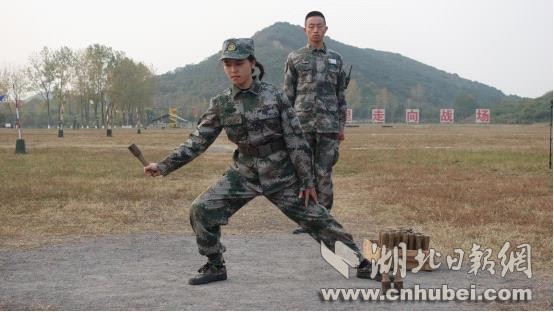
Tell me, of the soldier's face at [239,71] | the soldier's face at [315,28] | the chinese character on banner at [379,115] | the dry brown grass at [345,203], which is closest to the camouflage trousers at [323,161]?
the dry brown grass at [345,203]

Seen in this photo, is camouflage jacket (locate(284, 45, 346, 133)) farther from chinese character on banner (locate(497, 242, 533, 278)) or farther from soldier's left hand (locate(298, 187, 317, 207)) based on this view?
chinese character on banner (locate(497, 242, 533, 278))

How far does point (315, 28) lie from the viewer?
26.0 feet

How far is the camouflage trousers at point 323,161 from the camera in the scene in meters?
8.05

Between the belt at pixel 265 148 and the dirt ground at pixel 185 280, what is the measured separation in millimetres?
1195

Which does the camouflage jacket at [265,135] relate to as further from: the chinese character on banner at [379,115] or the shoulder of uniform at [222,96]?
the chinese character on banner at [379,115]

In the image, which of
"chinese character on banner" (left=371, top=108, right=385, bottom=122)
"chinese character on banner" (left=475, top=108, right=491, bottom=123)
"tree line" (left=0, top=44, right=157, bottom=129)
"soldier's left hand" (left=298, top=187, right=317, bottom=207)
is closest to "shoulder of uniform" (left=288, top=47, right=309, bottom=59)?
"soldier's left hand" (left=298, top=187, right=317, bottom=207)

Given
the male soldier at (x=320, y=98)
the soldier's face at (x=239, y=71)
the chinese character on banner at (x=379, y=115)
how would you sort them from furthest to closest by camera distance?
the chinese character on banner at (x=379, y=115)
the male soldier at (x=320, y=98)
the soldier's face at (x=239, y=71)

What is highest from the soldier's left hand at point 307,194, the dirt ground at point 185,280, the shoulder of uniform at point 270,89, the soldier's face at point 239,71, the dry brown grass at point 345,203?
the soldier's face at point 239,71

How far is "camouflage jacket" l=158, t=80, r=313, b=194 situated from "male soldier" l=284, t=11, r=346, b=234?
2176mm

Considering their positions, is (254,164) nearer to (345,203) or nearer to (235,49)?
(235,49)

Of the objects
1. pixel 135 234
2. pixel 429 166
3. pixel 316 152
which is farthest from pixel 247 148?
pixel 429 166

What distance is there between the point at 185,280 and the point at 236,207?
0.84 meters

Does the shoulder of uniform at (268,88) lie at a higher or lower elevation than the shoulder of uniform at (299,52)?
lower

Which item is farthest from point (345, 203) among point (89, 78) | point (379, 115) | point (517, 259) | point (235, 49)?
point (379, 115)
